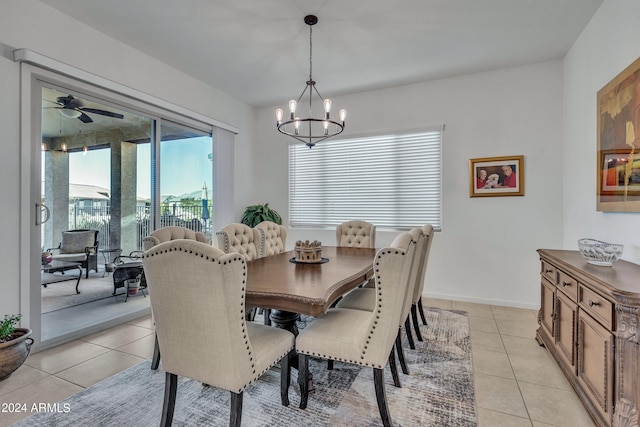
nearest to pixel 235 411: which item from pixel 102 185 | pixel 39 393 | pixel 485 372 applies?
pixel 39 393

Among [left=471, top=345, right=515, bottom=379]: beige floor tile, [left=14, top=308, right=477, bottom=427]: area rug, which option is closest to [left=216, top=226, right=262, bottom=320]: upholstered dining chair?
[left=14, top=308, right=477, bottom=427]: area rug

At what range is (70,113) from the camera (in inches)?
119

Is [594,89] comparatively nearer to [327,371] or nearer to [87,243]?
[327,371]

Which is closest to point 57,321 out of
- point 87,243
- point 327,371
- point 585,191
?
point 87,243

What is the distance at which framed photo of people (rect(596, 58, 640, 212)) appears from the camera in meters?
2.10

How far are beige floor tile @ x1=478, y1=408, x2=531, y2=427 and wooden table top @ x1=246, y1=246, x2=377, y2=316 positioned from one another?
41.3 inches

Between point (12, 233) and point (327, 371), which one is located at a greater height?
point (12, 233)

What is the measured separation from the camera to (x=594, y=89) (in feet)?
9.26

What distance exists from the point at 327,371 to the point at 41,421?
1732 millimetres

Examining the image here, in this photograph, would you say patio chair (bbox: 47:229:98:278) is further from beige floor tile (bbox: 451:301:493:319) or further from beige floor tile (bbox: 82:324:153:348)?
beige floor tile (bbox: 451:301:493:319)

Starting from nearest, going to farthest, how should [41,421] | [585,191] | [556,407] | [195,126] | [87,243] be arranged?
[41,421] → [556,407] → [585,191] → [87,243] → [195,126]

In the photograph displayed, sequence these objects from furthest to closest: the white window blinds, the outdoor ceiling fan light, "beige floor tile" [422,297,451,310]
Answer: the white window blinds → "beige floor tile" [422,297,451,310] → the outdoor ceiling fan light

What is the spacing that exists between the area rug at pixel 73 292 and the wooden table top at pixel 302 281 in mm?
1980

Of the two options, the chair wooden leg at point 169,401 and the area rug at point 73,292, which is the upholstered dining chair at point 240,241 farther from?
the area rug at point 73,292
